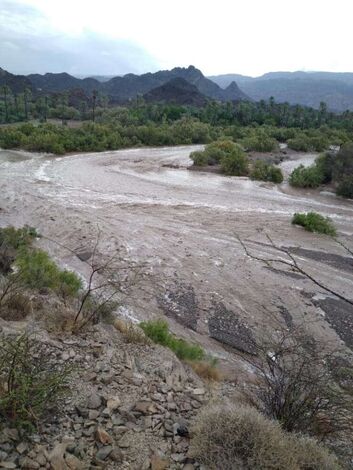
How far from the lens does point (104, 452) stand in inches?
144

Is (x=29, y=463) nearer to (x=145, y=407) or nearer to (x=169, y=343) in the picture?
(x=145, y=407)

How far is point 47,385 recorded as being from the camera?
12.4 ft

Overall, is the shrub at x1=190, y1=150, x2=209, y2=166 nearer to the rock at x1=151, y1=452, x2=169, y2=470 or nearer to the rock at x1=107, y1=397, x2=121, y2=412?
the rock at x1=107, y1=397, x2=121, y2=412

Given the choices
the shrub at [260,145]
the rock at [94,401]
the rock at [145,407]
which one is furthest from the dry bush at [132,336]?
the shrub at [260,145]

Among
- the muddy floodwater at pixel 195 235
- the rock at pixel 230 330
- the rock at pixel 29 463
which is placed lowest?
the rock at pixel 230 330

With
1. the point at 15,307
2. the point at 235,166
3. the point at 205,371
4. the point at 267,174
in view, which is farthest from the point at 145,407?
the point at 235,166

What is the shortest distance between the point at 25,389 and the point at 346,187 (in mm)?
22980

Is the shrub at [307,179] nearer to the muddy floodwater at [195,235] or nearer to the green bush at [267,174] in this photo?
the muddy floodwater at [195,235]

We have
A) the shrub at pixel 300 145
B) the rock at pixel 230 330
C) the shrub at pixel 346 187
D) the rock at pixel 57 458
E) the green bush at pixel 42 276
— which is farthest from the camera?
the shrub at pixel 300 145

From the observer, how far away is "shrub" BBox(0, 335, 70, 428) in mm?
3535

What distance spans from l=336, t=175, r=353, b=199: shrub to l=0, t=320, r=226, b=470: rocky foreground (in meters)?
20.2

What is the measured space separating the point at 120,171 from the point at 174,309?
18081 mm

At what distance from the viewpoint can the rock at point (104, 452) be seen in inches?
142

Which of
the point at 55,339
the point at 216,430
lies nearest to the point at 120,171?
the point at 55,339
